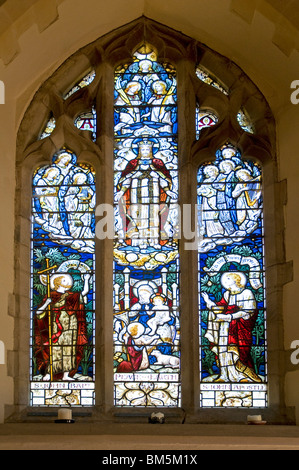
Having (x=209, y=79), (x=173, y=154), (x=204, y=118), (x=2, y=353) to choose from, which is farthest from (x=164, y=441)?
(x=209, y=79)

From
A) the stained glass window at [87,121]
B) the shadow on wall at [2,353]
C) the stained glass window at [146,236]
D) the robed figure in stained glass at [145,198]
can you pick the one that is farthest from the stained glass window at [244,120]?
the shadow on wall at [2,353]

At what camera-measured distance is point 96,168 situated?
7.44 metres

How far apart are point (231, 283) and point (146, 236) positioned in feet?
2.34

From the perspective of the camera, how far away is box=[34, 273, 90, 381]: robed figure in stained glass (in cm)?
705

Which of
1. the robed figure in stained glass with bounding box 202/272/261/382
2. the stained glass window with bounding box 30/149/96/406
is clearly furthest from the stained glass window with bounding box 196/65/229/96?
the robed figure in stained glass with bounding box 202/272/261/382

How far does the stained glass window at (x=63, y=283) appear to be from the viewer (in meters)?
7.02

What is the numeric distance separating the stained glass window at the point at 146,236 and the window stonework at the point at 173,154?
0.09 ft

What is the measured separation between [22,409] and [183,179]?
2023 mm

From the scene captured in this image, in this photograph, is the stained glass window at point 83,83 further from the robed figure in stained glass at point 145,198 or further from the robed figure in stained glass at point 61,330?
the robed figure in stained glass at point 61,330

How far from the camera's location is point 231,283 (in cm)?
719
